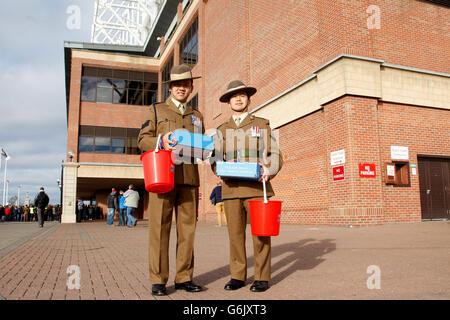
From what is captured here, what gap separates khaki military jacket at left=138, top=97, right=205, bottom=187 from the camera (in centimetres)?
377

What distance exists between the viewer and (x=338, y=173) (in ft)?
38.5

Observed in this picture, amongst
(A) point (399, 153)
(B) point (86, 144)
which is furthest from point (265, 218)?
(B) point (86, 144)

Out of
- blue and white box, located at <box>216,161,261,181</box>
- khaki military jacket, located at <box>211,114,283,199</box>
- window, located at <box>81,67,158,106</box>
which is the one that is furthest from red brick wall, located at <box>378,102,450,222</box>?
window, located at <box>81,67,158,106</box>

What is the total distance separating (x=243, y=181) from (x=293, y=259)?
2436 millimetres

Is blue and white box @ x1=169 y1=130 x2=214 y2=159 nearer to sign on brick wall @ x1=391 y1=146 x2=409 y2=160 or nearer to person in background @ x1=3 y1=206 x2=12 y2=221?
sign on brick wall @ x1=391 y1=146 x2=409 y2=160

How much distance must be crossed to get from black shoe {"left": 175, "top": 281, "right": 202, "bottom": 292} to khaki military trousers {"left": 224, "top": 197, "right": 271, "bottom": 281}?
39 centimetres

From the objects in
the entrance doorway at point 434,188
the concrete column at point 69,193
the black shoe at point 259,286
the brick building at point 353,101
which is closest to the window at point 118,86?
the concrete column at point 69,193

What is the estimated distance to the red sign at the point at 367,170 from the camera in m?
11.3

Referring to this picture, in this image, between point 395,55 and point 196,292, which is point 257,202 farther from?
point 395,55

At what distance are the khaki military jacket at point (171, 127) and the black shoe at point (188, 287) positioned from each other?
96cm

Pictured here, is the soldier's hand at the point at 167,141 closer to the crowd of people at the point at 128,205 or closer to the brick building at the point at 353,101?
the brick building at the point at 353,101

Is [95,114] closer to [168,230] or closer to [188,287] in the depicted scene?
[168,230]

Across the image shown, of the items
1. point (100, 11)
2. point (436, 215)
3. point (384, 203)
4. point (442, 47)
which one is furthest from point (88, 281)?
point (100, 11)

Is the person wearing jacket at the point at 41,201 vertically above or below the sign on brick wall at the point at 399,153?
below
